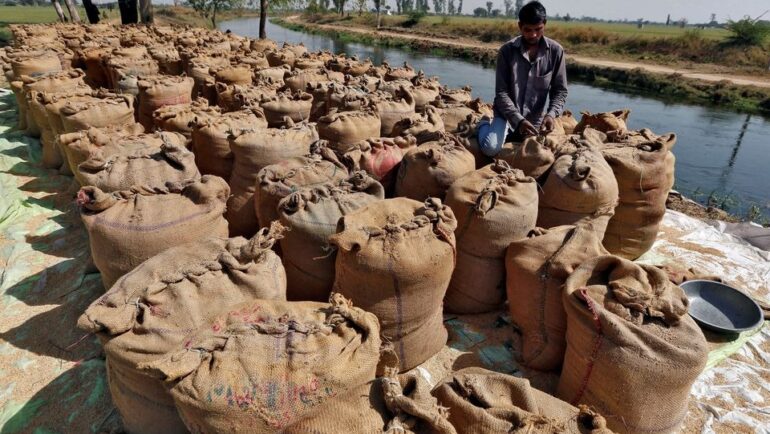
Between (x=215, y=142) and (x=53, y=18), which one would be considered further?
(x=53, y=18)

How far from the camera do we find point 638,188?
126 inches

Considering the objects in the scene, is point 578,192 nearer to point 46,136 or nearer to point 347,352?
point 347,352

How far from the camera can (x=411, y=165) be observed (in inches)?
119

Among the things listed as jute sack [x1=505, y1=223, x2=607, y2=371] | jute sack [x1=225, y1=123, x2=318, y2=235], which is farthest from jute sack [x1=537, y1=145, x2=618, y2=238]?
jute sack [x1=225, y1=123, x2=318, y2=235]

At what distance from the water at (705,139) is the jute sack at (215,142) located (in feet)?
21.7

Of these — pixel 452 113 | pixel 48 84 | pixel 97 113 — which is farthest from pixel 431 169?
pixel 48 84

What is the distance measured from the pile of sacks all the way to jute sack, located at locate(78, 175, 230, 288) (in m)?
0.01

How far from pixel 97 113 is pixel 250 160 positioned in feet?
6.17

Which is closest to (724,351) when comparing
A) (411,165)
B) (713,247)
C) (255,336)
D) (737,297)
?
(737,297)

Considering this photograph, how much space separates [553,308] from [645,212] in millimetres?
1537

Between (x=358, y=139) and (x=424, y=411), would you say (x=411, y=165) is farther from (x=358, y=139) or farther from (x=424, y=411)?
(x=424, y=411)

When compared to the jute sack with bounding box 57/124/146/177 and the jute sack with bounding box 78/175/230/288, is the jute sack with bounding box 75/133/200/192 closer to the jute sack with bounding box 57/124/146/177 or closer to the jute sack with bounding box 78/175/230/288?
the jute sack with bounding box 57/124/146/177

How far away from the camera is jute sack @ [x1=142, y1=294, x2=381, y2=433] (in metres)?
1.37

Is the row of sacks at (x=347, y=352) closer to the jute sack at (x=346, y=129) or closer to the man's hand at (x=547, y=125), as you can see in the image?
the jute sack at (x=346, y=129)
